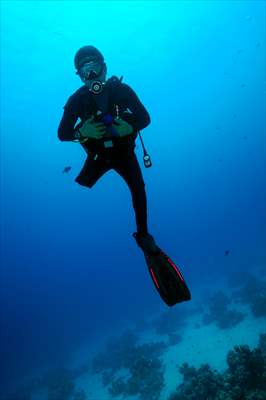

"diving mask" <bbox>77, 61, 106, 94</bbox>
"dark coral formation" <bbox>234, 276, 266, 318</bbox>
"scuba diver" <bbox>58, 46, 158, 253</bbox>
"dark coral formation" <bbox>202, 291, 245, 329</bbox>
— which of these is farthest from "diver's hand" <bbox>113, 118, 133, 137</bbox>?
"dark coral formation" <bbox>202, 291, 245, 329</bbox>

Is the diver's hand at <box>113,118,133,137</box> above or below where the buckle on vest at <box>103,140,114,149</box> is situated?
above

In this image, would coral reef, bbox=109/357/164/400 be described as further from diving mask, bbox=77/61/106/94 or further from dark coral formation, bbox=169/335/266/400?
diving mask, bbox=77/61/106/94

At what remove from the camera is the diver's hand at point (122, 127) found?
4.49 metres

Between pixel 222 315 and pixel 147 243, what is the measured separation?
22076 millimetres

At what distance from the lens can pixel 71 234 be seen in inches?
5827

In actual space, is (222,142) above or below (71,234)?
above

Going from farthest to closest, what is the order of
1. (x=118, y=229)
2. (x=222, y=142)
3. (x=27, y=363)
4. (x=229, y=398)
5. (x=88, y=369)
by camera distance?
(x=222, y=142) → (x=118, y=229) → (x=27, y=363) → (x=88, y=369) → (x=229, y=398)

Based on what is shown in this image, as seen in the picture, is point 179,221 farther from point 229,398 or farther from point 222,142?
point 229,398

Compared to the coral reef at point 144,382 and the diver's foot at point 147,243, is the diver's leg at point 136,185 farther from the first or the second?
the coral reef at point 144,382

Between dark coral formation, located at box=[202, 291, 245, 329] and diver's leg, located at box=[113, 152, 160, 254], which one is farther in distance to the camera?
dark coral formation, located at box=[202, 291, 245, 329]

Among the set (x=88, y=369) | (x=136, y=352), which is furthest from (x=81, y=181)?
(x=88, y=369)

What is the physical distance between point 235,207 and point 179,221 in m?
22.1

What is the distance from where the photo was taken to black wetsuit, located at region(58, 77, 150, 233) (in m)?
4.64

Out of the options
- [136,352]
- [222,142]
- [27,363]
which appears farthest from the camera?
[222,142]
